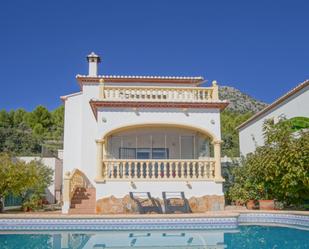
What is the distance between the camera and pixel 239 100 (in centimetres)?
10200

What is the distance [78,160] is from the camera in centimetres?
2216

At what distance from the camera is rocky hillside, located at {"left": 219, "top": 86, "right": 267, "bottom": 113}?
93.8 meters

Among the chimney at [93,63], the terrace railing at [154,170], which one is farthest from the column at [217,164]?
the chimney at [93,63]

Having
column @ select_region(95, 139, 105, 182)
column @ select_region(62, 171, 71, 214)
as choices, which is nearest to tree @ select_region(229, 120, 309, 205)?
column @ select_region(95, 139, 105, 182)

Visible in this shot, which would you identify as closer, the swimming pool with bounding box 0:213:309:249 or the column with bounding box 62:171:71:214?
the swimming pool with bounding box 0:213:309:249

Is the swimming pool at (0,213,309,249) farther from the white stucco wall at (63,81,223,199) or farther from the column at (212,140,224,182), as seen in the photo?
the white stucco wall at (63,81,223,199)

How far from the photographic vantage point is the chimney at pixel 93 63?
23703 mm

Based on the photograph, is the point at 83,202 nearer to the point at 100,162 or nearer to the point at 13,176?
the point at 100,162

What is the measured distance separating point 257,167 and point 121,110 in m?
6.68

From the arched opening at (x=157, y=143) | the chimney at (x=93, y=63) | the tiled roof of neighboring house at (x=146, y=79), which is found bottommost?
the arched opening at (x=157, y=143)

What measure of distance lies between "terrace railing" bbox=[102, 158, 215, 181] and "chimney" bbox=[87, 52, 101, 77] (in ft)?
26.4

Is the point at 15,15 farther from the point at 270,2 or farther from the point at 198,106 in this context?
the point at 270,2

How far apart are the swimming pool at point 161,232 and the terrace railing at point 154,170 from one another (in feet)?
9.69

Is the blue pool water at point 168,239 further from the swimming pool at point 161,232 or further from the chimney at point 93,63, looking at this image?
the chimney at point 93,63
